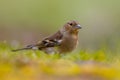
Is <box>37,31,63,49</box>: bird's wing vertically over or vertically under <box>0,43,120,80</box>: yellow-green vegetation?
over

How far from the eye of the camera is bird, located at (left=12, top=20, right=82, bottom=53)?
1319cm

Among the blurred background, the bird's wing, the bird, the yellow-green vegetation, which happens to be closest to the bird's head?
the bird

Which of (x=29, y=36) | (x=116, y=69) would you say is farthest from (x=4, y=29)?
(x=116, y=69)

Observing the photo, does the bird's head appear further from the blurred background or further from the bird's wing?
the blurred background

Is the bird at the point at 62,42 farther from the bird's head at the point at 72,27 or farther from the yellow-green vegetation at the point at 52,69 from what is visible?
the yellow-green vegetation at the point at 52,69

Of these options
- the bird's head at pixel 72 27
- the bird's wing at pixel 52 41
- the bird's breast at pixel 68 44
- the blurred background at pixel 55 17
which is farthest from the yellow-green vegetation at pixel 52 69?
the blurred background at pixel 55 17

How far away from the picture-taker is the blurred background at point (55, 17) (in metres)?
23.6

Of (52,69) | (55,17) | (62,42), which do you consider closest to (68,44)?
(62,42)

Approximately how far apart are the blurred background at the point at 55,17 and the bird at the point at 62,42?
339 inches

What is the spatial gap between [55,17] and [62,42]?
1291 cm

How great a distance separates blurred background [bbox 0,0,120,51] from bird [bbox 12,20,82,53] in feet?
28.3

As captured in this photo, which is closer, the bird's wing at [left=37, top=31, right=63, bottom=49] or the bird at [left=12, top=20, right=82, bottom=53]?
the bird at [left=12, top=20, right=82, bottom=53]

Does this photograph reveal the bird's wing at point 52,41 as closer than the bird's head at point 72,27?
Yes

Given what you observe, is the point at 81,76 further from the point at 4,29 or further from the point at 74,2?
the point at 74,2
